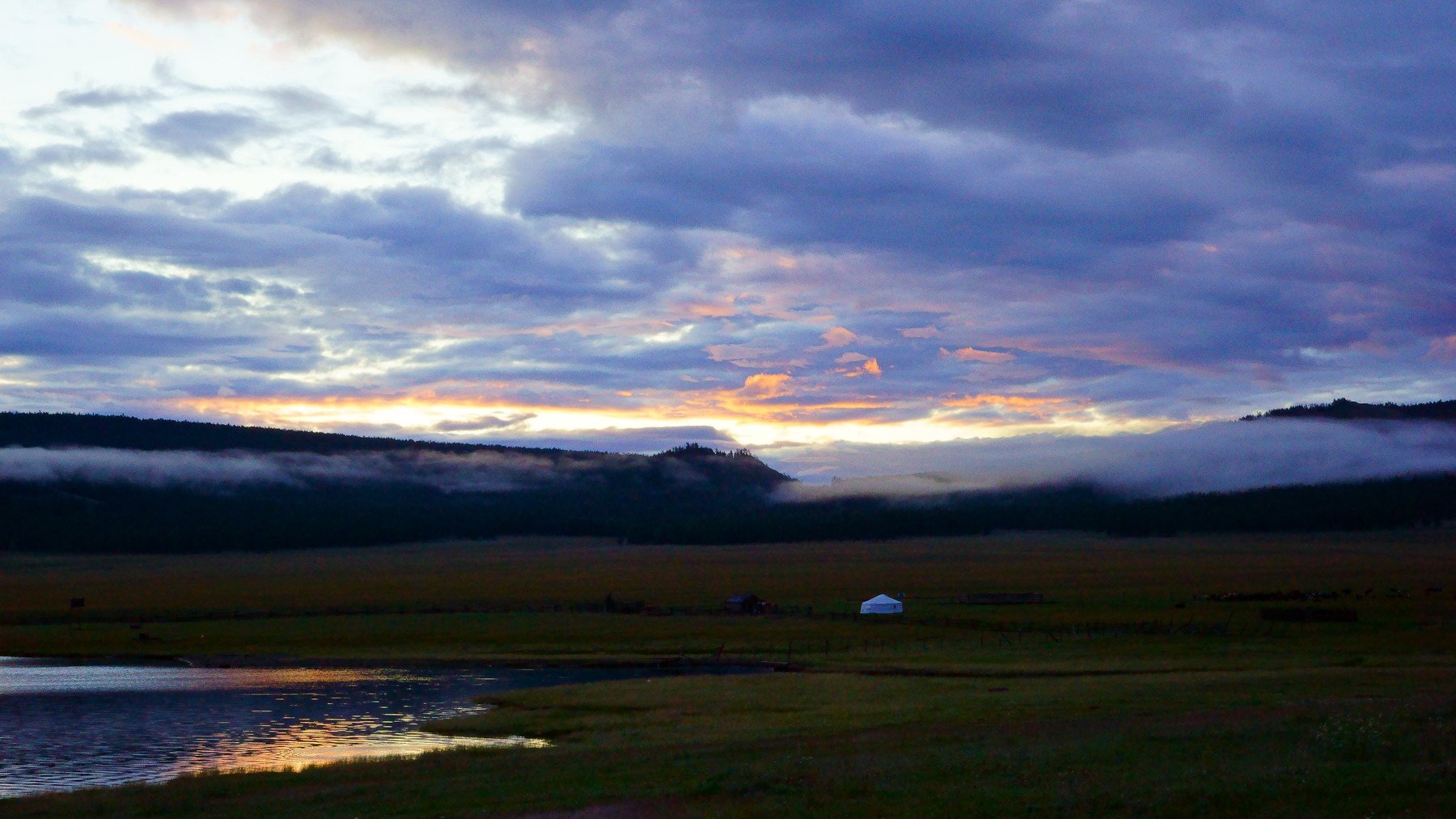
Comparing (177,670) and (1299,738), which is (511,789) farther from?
(177,670)

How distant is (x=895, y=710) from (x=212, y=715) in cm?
2755

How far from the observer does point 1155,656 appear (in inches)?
2484

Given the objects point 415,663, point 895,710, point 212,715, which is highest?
point 895,710

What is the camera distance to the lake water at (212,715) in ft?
123

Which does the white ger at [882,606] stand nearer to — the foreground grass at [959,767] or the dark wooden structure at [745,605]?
the dark wooden structure at [745,605]

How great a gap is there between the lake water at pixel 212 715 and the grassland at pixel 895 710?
405cm

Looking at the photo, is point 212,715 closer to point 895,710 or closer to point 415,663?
point 415,663

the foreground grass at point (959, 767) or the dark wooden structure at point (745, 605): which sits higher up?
the foreground grass at point (959, 767)

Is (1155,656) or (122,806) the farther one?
(1155,656)

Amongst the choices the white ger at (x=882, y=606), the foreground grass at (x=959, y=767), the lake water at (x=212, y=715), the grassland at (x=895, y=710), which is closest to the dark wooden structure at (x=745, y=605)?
the grassland at (x=895, y=710)

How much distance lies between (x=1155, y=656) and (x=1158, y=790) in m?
46.3

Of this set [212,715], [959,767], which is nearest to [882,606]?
[212,715]

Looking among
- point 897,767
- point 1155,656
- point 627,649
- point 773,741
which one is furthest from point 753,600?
point 897,767

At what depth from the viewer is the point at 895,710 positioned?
1662 inches
